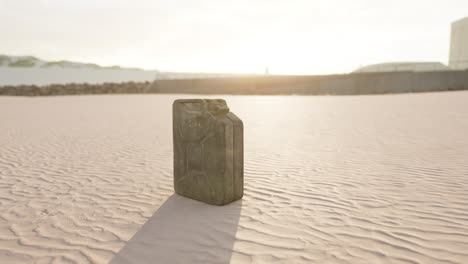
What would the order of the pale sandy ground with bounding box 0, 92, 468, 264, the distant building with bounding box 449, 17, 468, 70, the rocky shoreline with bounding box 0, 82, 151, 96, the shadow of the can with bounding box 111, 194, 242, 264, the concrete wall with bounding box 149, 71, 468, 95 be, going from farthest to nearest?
the distant building with bounding box 449, 17, 468, 70 < the rocky shoreline with bounding box 0, 82, 151, 96 < the concrete wall with bounding box 149, 71, 468, 95 < the pale sandy ground with bounding box 0, 92, 468, 264 < the shadow of the can with bounding box 111, 194, 242, 264

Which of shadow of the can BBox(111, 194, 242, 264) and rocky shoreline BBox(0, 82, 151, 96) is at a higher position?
rocky shoreline BBox(0, 82, 151, 96)

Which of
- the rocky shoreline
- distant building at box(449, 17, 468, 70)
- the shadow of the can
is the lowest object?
the shadow of the can

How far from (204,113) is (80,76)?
3838 centimetres

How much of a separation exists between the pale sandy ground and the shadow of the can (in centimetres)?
1

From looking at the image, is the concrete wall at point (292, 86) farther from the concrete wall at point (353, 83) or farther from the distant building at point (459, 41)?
the distant building at point (459, 41)

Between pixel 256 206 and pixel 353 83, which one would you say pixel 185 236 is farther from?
pixel 353 83

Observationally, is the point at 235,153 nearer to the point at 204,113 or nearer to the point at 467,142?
the point at 204,113

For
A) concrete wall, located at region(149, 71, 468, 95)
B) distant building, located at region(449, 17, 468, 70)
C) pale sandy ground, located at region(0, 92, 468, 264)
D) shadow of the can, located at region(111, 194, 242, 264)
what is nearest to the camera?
shadow of the can, located at region(111, 194, 242, 264)

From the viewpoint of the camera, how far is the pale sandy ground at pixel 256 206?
10.2 ft

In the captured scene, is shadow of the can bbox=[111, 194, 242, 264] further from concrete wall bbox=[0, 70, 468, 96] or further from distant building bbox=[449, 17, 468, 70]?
distant building bbox=[449, 17, 468, 70]

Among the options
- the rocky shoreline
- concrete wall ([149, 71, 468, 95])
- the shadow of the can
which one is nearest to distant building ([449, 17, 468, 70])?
concrete wall ([149, 71, 468, 95])

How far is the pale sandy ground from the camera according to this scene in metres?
3.09

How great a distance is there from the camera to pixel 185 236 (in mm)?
3363

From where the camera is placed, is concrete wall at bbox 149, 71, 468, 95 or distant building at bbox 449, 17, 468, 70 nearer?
concrete wall at bbox 149, 71, 468, 95
